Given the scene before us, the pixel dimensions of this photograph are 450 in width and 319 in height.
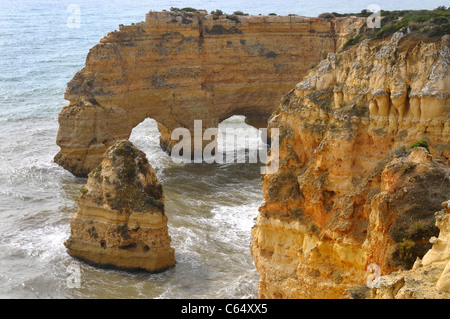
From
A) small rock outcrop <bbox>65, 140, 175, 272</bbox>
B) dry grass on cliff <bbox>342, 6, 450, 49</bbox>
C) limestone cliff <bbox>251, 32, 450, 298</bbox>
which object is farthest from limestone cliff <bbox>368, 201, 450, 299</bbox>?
small rock outcrop <bbox>65, 140, 175, 272</bbox>

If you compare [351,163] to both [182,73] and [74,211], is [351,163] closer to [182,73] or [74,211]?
[74,211]

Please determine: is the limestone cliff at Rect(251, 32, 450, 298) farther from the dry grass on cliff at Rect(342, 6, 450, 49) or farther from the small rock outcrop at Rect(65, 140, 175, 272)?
the small rock outcrop at Rect(65, 140, 175, 272)

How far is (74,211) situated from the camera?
94.2 feet

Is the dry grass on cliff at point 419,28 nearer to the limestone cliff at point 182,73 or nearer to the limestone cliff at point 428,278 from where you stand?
the limestone cliff at point 428,278

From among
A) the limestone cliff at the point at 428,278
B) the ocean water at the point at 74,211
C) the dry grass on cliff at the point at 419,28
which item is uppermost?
the dry grass on cliff at the point at 419,28

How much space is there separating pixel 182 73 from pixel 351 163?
2324 cm

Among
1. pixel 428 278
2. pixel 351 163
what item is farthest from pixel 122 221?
pixel 428 278

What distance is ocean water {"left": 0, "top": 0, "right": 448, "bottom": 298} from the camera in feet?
70.0

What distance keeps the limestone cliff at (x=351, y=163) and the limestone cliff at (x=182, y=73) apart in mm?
18364

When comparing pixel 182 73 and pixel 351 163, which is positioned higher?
pixel 182 73

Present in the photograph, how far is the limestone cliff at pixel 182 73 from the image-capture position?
3416 cm

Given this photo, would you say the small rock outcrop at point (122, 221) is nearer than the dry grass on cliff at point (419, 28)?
No

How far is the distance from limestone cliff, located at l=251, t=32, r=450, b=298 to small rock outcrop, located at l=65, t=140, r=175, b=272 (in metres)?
5.86

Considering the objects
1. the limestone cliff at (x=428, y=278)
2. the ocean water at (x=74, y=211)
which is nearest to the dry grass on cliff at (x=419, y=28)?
the limestone cliff at (x=428, y=278)
